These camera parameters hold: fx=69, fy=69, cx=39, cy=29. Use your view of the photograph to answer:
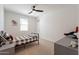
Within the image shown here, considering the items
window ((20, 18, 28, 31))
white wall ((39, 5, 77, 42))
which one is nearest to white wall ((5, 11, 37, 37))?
window ((20, 18, 28, 31))

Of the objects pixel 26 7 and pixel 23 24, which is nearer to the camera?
pixel 26 7

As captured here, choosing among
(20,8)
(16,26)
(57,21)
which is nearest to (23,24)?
(16,26)

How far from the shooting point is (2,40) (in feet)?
3.76

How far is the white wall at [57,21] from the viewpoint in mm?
1114

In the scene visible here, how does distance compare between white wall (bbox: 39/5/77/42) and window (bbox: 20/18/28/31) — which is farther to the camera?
window (bbox: 20/18/28/31)

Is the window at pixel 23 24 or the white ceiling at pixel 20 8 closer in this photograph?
the white ceiling at pixel 20 8

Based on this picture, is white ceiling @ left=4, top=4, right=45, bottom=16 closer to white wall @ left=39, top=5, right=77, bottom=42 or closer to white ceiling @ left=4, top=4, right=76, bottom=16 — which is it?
white ceiling @ left=4, top=4, right=76, bottom=16

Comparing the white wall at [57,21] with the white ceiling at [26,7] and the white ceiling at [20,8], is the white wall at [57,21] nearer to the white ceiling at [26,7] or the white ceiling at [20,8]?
the white ceiling at [26,7]

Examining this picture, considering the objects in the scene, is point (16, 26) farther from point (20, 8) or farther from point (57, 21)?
point (57, 21)

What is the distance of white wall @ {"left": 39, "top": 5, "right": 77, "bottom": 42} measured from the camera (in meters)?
1.11

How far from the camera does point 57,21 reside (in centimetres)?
128

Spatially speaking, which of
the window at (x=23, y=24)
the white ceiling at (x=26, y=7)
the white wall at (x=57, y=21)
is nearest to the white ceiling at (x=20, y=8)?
the white ceiling at (x=26, y=7)
